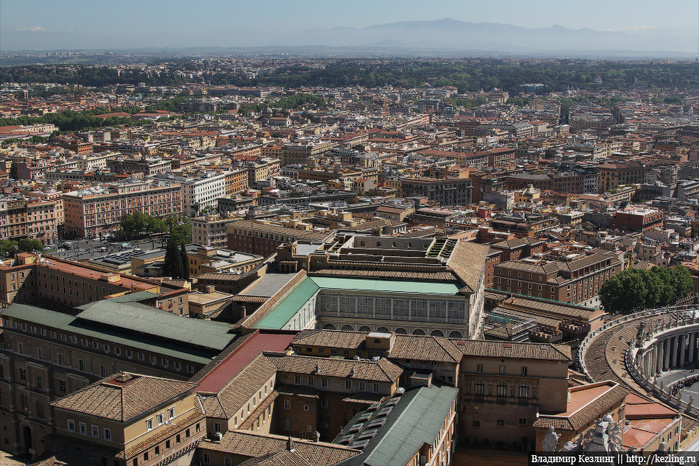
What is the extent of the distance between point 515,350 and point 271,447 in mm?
13712

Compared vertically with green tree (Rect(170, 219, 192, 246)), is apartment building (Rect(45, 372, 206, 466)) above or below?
above

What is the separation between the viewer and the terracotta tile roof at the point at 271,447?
100ft

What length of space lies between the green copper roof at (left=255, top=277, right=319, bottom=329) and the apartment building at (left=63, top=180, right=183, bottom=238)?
56689 millimetres

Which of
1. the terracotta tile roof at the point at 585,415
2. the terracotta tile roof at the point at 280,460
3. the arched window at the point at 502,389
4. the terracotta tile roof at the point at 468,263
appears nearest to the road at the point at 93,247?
the terracotta tile roof at the point at 468,263

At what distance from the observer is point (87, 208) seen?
99438 mm

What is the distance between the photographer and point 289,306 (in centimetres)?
4647

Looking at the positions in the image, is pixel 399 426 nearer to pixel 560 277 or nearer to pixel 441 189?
pixel 560 277

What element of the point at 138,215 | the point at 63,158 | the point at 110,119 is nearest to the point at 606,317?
the point at 138,215

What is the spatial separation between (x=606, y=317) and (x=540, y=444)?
1284 inches

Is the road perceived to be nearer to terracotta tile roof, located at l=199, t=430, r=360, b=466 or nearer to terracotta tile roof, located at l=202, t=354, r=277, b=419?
terracotta tile roof, located at l=202, t=354, r=277, b=419

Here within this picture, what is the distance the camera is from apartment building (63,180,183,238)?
99500mm

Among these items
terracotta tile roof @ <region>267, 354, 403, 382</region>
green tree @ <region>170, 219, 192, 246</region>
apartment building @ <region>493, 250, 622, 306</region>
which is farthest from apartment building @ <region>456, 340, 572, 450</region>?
green tree @ <region>170, 219, 192, 246</region>

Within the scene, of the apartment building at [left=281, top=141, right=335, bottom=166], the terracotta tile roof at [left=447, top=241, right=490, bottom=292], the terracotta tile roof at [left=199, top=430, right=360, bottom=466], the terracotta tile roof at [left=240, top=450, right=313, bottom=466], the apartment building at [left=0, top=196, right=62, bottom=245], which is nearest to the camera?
the terracotta tile roof at [left=240, top=450, right=313, bottom=466]

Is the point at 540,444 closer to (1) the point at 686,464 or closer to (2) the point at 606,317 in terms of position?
(1) the point at 686,464
